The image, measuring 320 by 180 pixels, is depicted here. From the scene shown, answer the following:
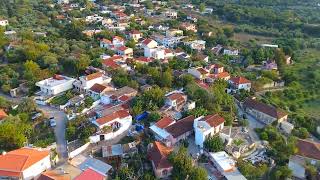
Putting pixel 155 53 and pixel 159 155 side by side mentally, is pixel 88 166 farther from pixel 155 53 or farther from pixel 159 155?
pixel 155 53

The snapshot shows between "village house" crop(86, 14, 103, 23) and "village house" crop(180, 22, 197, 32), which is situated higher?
"village house" crop(86, 14, 103, 23)

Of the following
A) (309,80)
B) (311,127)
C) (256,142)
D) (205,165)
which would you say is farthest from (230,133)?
(309,80)

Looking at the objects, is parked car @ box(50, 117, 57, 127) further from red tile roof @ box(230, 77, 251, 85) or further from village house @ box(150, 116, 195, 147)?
red tile roof @ box(230, 77, 251, 85)

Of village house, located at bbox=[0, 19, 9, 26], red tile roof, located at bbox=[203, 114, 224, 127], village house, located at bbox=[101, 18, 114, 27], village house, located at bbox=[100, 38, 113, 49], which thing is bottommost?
red tile roof, located at bbox=[203, 114, 224, 127]

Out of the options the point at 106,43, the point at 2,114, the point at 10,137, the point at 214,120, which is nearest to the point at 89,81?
the point at 2,114

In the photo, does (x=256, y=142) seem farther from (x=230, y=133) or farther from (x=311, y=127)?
(x=311, y=127)

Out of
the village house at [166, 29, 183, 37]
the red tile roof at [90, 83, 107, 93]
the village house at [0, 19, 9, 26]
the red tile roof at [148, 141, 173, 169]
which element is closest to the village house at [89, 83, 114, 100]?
the red tile roof at [90, 83, 107, 93]

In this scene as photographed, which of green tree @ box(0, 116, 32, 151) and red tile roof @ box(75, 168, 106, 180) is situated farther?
green tree @ box(0, 116, 32, 151)

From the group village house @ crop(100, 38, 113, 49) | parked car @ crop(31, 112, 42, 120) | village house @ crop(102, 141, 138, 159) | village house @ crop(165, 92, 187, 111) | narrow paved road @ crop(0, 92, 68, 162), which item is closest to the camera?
village house @ crop(102, 141, 138, 159)
